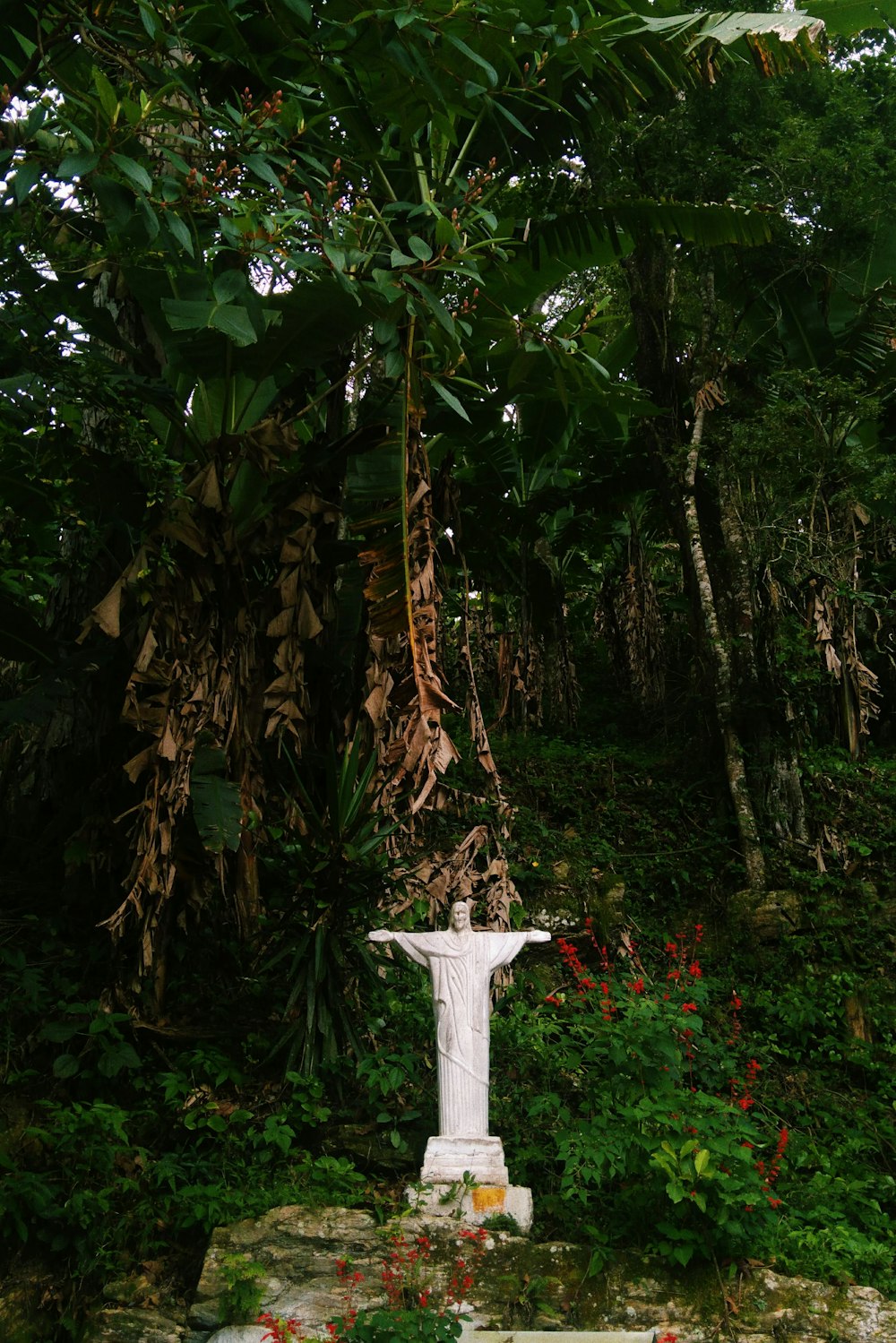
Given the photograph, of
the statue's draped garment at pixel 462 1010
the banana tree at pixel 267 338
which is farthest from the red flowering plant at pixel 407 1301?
the banana tree at pixel 267 338

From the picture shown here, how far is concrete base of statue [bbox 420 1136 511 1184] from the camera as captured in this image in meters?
5.83

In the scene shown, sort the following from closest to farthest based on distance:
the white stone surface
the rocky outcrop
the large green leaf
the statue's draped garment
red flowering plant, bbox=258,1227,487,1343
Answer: red flowering plant, bbox=258,1227,487,1343
the white stone surface
the rocky outcrop
the statue's draped garment
the large green leaf

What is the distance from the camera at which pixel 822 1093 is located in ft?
25.1

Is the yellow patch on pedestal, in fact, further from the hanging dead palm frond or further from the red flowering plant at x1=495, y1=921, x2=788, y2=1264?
the hanging dead palm frond

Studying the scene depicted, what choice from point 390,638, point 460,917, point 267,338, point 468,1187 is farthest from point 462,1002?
point 267,338

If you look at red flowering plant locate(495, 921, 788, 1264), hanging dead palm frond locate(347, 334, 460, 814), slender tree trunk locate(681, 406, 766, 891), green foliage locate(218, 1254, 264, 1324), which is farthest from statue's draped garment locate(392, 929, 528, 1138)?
slender tree trunk locate(681, 406, 766, 891)

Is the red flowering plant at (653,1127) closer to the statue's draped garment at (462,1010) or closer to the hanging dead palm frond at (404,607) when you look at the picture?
the statue's draped garment at (462,1010)

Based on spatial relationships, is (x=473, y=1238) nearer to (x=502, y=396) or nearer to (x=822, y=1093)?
(x=822, y=1093)

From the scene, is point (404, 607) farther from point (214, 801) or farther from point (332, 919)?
point (332, 919)

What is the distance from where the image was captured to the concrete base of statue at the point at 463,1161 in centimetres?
583

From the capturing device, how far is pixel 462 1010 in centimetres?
619

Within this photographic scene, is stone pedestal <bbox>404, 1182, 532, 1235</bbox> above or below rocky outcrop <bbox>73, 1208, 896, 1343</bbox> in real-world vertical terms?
above

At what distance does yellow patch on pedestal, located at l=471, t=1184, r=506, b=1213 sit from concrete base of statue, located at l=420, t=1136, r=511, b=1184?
0.04 m

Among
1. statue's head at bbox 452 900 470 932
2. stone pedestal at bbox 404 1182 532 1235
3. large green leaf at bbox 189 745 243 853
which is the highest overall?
large green leaf at bbox 189 745 243 853
